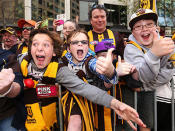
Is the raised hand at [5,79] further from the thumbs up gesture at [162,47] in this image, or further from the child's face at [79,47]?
the thumbs up gesture at [162,47]

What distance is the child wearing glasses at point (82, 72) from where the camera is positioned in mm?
1720

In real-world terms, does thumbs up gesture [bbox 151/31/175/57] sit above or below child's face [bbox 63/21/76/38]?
below

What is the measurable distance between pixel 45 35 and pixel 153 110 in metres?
1.52

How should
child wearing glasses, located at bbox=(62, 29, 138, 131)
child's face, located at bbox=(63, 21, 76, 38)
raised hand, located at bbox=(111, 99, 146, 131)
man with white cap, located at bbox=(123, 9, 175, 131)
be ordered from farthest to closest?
1. child's face, located at bbox=(63, 21, 76, 38)
2. man with white cap, located at bbox=(123, 9, 175, 131)
3. child wearing glasses, located at bbox=(62, 29, 138, 131)
4. raised hand, located at bbox=(111, 99, 146, 131)

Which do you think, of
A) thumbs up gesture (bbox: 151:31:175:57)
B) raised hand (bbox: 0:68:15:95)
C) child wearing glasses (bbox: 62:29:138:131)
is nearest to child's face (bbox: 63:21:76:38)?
child wearing glasses (bbox: 62:29:138:131)

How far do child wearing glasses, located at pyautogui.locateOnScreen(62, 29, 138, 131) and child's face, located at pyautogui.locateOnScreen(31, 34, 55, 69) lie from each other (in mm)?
320

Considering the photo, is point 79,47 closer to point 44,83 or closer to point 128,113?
point 44,83

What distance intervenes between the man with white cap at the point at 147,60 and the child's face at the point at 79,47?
0.52 meters

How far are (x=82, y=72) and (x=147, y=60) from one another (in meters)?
0.73

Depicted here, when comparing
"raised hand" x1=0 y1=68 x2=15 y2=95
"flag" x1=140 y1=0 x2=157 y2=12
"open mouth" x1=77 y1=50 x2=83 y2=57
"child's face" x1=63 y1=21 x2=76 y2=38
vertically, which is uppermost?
"flag" x1=140 y1=0 x2=157 y2=12

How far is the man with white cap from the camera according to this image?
182cm

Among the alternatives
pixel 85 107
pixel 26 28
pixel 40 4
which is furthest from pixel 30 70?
pixel 40 4

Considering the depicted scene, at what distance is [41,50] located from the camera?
6.63 ft

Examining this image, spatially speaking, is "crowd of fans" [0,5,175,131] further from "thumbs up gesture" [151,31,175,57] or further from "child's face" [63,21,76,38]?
"child's face" [63,21,76,38]
